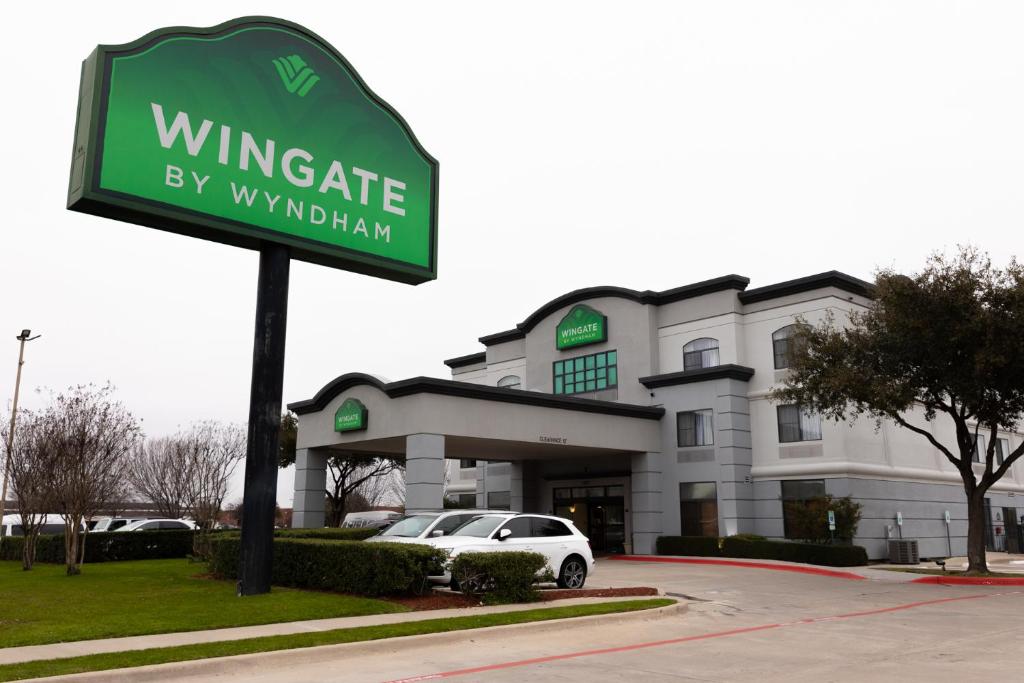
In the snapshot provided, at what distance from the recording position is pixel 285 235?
54.7 ft

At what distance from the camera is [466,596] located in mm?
15648

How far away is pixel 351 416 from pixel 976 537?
769 inches

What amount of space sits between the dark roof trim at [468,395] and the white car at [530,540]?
370 inches

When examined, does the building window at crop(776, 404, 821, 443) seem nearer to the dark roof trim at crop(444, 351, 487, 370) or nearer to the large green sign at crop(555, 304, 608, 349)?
the large green sign at crop(555, 304, 608, 349)

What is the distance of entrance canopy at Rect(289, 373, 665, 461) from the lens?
27.9 metres

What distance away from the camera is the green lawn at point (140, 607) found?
39.4 feet

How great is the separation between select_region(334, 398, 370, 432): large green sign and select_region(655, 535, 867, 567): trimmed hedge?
40.0 feet

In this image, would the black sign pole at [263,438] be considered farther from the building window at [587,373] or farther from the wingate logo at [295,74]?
the building window at [587,373]

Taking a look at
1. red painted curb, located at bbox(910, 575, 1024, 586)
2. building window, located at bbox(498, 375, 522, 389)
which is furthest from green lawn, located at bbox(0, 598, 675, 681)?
building window, located at bbox(498, 375, 522, 389)

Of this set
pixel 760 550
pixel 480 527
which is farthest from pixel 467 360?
pixel 480 527

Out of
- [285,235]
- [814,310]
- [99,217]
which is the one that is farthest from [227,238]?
[814,310]

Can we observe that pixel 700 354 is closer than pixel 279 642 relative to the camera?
No

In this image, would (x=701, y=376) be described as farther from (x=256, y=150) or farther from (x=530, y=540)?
(x=256, y=150)

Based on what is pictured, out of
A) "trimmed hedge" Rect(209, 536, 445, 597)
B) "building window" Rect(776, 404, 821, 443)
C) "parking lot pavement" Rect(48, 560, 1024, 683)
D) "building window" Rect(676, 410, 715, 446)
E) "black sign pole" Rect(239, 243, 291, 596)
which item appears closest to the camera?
"parking lot pavement" Rect(48, 560, 1024, 683)
